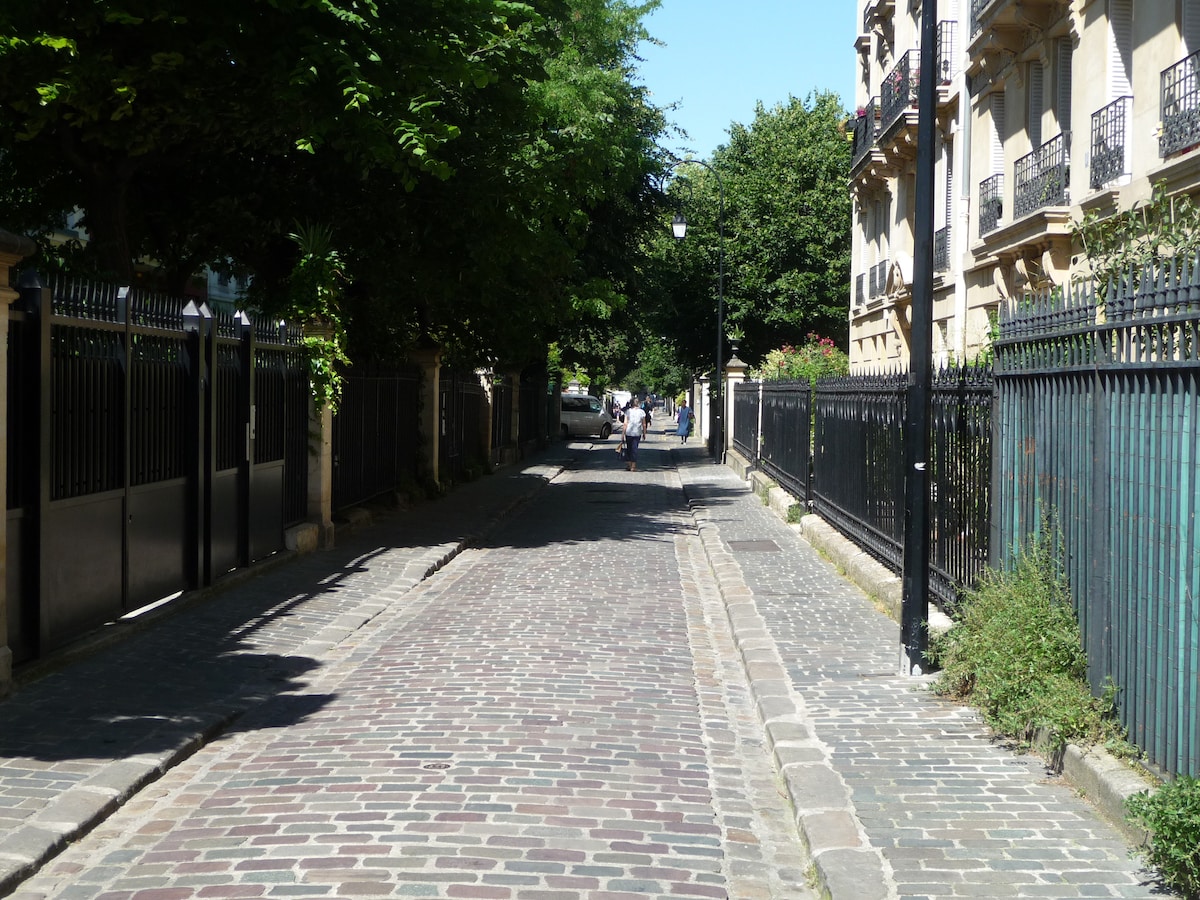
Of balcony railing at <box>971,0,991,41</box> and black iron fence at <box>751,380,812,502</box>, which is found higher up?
balcony railing at <box>971,0,991,41</box>

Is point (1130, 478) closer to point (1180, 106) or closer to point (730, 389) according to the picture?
point (1180, 106)

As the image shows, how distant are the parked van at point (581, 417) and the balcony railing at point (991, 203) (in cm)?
3442

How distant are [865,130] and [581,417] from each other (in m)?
27.0

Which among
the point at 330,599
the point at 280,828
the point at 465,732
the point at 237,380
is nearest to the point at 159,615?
the point at 330,599

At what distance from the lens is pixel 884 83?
92.3ft

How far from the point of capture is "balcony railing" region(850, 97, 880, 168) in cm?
2997

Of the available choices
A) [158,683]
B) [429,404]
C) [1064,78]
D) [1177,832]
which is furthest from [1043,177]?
[1177,832]

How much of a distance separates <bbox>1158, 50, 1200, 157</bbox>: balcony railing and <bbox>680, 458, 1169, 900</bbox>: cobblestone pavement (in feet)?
22.9

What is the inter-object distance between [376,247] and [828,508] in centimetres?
680

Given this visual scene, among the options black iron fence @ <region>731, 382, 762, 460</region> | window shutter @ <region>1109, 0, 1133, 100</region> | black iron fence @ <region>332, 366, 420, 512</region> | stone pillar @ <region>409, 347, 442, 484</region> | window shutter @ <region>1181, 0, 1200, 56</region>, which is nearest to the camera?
window shutter @ <region>1181, 0, 1200, 56</region>

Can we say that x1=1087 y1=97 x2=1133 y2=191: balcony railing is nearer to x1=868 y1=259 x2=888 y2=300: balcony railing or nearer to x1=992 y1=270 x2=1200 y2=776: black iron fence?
x1=992 y1=270 x2=1200 y2=776: black iron fence

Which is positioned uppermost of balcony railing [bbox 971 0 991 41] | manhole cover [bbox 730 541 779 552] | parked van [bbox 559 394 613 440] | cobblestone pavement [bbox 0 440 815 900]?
balcony railing [bbox 971 0 991 41]

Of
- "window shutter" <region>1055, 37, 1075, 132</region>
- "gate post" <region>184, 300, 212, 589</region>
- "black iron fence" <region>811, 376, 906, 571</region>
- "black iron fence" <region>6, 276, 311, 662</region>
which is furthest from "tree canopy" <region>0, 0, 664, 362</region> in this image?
"window shutter" <region>1055, 37, 1075, 132</region>

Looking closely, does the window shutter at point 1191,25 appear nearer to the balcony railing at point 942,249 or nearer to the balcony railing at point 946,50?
the balcony railing at point 942,249
